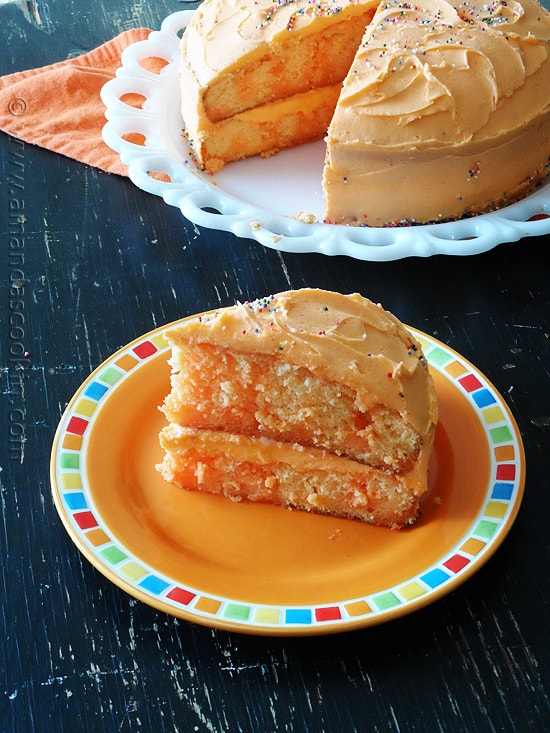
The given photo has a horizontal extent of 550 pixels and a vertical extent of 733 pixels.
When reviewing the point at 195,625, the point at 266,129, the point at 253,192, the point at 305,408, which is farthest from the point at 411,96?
the point at 195,625

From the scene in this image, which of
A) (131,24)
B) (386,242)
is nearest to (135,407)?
(386,242)

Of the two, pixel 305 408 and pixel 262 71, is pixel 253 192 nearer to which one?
pixel 262 71

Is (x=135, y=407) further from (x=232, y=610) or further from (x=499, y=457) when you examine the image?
(x=499, y=457)

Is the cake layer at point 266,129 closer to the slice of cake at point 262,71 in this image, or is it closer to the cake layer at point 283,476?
the slice of cake at point 262,71

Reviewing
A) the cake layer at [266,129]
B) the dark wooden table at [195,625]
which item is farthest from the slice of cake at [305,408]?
the cake layer at [266,129]

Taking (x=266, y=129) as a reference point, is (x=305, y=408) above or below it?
above


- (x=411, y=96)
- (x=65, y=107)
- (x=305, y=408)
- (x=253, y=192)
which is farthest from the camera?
(x=65, y=107)
